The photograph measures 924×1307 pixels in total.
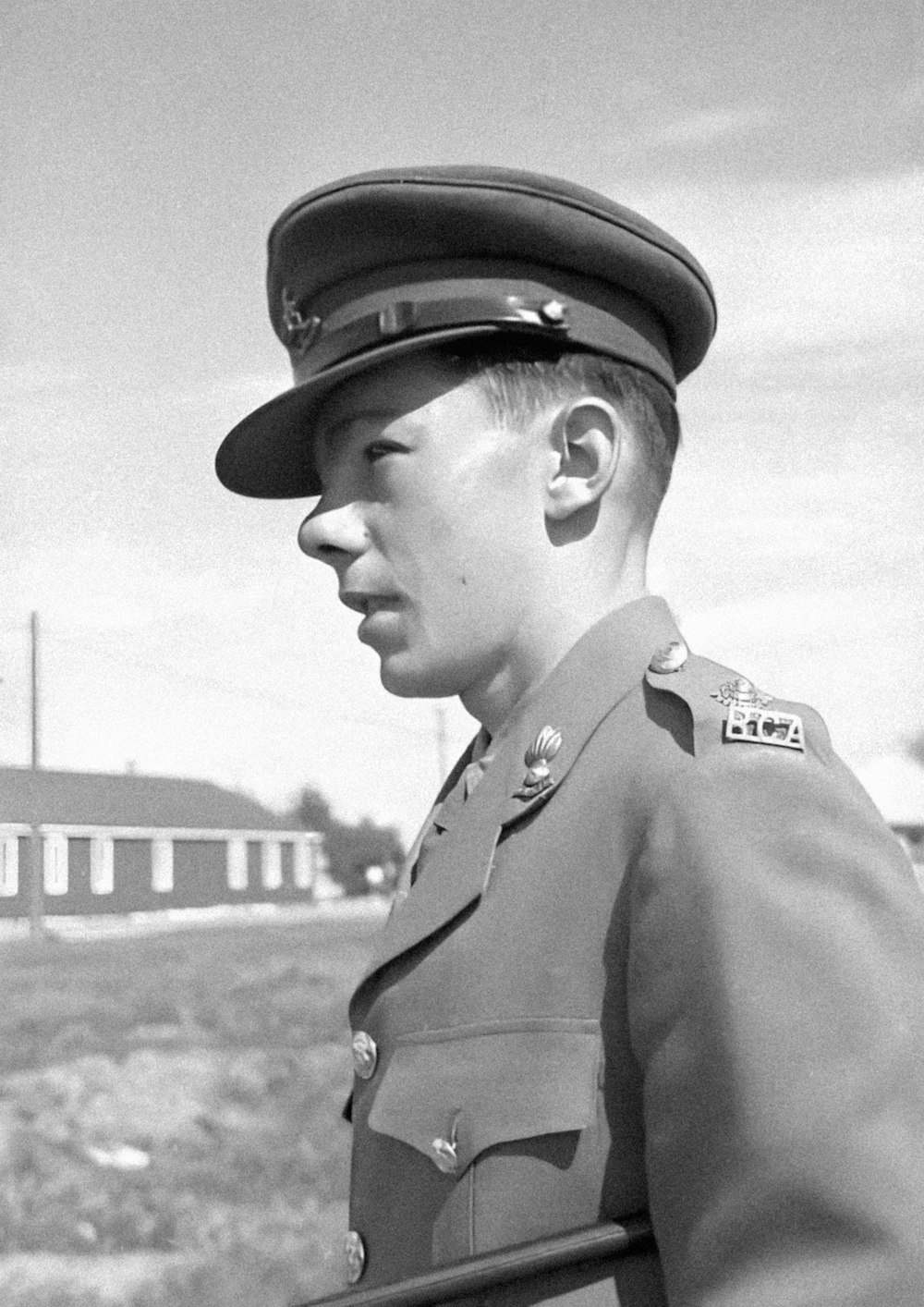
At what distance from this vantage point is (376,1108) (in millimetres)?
1647

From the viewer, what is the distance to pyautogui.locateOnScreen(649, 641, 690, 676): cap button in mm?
1680

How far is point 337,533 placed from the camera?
1.72 metres

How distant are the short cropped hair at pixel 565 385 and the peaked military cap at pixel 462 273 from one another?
19 millimetres

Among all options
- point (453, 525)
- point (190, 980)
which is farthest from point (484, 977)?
point (190, 980)

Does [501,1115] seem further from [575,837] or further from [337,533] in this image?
[337,533]

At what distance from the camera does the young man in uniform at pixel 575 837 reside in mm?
1329

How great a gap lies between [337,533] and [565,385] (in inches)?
11.1

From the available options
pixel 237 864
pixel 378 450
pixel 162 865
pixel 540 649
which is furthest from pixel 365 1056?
pixel 237 864

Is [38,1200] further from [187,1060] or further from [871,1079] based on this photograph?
[871,1079]

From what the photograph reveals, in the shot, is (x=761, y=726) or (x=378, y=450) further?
(x=378, y=450)

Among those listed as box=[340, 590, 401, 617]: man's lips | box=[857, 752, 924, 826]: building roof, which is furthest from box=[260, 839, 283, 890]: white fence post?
box=[340, 590, 401, 617]: man's lips

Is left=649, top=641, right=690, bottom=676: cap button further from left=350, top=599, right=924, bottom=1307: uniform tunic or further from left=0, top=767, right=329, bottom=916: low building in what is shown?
left=0, top=767, right=329, bottom=916: low building

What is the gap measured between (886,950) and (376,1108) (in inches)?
21.7

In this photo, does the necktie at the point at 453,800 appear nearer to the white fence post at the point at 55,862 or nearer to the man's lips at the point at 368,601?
the man's lips at the point at 368,601
